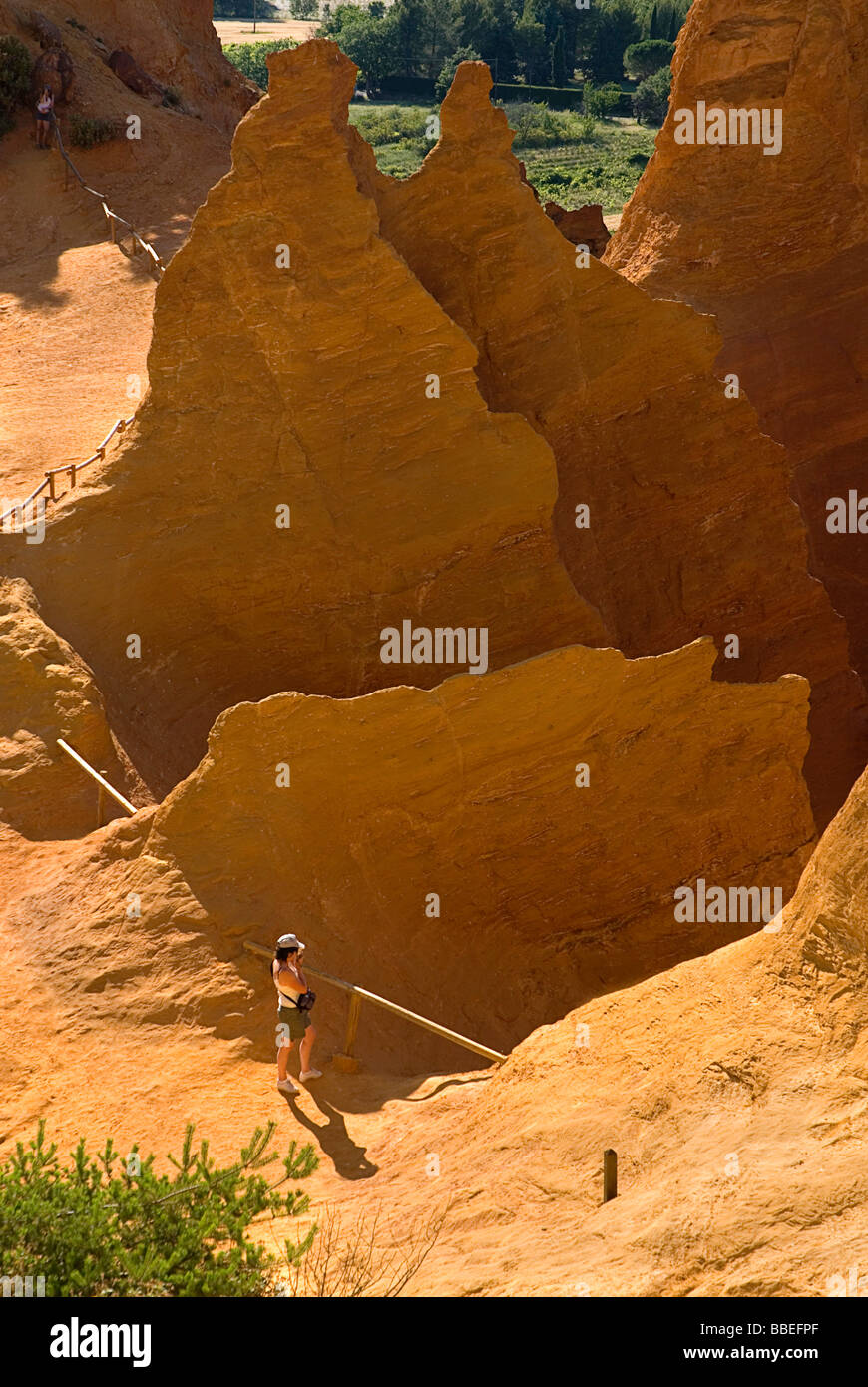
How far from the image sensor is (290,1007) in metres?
11.2

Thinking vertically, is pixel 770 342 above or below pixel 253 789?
above

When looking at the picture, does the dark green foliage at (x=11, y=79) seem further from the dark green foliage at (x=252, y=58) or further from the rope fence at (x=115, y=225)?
the dark green foliage at (x=252, y=58)

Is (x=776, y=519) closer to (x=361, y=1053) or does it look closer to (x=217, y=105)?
(x=361, y=1053)

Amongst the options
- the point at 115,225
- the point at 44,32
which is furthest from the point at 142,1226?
the point at 44,32

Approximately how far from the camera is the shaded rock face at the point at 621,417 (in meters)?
16.1

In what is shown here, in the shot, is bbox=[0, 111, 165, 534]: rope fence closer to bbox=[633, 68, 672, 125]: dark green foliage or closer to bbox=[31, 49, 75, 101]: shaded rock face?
bbox=[31, 49, 75, 101]: shaded rock face

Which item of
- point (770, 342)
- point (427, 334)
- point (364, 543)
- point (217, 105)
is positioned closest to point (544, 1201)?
point (364, 543)

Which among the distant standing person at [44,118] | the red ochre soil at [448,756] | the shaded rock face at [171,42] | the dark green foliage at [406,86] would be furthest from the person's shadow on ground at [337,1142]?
the dark green foliage at [406,86]

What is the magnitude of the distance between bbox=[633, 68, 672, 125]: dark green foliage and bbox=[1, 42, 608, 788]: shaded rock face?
211 ft

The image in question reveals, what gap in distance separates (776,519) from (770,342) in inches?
211

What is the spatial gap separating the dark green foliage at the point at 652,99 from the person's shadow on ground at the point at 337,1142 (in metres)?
71.2

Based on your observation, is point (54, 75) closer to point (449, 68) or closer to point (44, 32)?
point (44, 32)

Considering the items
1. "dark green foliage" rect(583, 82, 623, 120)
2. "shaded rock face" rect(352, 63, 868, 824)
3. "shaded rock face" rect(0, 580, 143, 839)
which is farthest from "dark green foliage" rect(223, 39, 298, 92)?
"shaded rock face" rect(0, 580, 143, 839)

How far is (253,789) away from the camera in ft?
42.4
